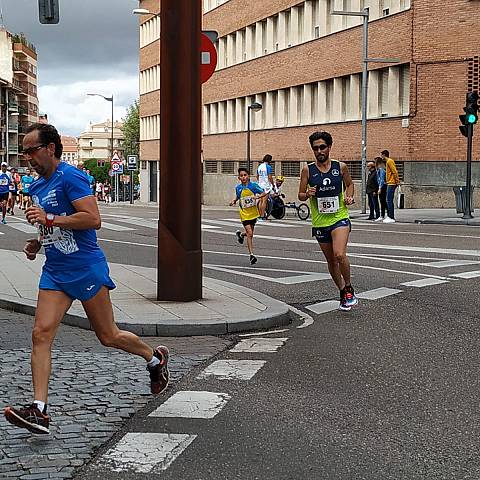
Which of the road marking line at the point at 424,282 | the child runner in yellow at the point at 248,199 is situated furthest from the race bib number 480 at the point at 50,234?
the child runner in yellow at the point at 248,199

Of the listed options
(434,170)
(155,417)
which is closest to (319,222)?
(155,417)

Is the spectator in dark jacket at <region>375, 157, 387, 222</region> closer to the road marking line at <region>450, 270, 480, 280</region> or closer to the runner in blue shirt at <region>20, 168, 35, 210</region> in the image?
the runner in blue shirt at <region>20, 168, 35, 210</region>

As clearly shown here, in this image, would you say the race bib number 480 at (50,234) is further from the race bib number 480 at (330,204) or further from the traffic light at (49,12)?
the traffic light at (49,12)

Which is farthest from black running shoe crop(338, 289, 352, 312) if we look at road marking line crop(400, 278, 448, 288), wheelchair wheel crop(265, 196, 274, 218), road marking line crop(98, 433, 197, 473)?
wheelchair wheel crop(265, 196, 274, 218)

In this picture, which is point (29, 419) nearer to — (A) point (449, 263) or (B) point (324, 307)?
(B) point (324, 307)

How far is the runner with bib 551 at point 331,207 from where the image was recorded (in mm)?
11414

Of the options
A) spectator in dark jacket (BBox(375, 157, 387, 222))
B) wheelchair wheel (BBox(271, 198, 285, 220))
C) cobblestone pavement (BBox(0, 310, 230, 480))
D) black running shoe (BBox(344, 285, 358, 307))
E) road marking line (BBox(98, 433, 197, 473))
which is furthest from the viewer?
wheelchair wheel (BBox(271, 198, 285, 220))

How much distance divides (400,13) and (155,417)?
3499 centimetres

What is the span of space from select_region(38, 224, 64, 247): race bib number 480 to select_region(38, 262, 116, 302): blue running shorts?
0.19 metres

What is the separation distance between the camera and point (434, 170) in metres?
38.9

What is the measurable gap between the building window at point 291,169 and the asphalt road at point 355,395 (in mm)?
35561

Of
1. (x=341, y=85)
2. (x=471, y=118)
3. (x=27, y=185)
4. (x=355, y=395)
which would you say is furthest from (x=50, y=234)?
(x=341, y=85)

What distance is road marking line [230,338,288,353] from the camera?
8945 mm

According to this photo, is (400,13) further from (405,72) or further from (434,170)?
(434,170)
